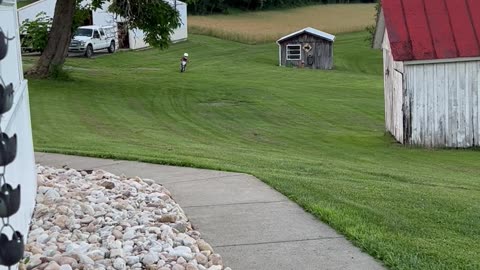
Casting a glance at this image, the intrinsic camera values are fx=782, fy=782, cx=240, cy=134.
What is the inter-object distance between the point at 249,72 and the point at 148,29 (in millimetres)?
16527

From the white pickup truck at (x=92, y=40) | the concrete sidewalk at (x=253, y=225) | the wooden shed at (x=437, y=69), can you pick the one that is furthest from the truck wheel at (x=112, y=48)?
the concrete sidewalk at (x=253, y=225)

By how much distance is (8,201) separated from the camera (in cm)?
273

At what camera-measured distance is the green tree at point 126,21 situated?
103ft

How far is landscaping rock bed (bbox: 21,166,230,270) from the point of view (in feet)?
17.7

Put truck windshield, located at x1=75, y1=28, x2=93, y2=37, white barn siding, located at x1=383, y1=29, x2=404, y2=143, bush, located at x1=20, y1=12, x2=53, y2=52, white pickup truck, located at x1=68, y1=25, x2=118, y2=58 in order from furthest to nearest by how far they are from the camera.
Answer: truck windshield, located at x1=75, y1=28, x2=93, y2=37
white pickup truck, located at x1=68, y1=25, x2=118, y2=58
bush, located at x1=20, y1=12, x2=53, y2=52
white barn siding, located at x1=383, y1=29, x2=404, y2=143

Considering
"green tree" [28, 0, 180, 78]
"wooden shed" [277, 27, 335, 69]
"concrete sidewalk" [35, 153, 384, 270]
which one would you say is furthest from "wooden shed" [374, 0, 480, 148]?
"wooden shed" [277, 27, 335, 69]

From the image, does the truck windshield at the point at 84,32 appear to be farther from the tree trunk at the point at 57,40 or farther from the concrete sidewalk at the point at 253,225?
the concrete sidewalk at the point at 253,225

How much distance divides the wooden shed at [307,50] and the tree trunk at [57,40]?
26861 mm

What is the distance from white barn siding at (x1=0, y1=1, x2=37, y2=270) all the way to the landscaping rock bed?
0.67 feet

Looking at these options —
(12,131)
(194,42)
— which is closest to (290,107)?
(12,131)

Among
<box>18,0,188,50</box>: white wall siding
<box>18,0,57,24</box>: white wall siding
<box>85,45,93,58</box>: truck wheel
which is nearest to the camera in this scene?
<box>85,45,93,58</box>: truck wheel

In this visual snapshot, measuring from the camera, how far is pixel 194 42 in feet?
227

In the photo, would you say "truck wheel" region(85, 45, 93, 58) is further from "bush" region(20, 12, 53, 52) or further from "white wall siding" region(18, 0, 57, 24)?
"bush" region(20, 12, 53, 52)

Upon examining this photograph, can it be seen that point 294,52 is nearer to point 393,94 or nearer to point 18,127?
point 393,94
